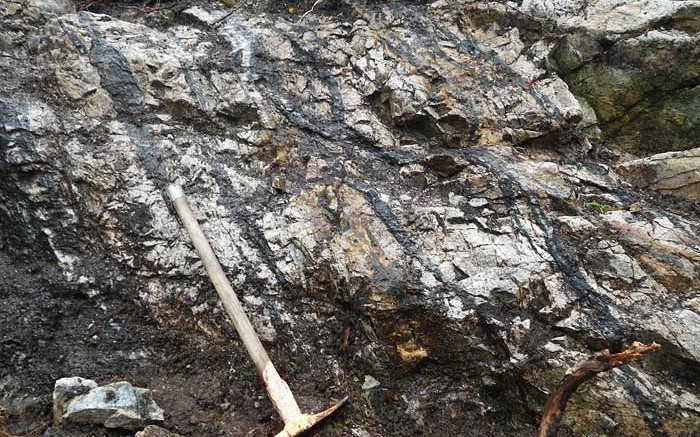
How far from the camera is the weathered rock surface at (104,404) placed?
3.21 m

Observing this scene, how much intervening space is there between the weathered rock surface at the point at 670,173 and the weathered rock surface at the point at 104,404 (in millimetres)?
4250

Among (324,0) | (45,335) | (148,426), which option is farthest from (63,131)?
(324,0)

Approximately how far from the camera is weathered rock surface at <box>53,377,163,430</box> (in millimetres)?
3211

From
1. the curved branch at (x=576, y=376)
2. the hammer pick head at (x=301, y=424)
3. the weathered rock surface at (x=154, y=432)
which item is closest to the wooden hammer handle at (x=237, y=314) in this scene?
the hammer pick head at (x=301, y=424)

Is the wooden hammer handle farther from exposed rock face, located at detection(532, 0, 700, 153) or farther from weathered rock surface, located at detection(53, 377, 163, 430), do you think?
exposed rock face, located at detection(532, 0, 700, 153)

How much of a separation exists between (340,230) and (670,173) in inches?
111

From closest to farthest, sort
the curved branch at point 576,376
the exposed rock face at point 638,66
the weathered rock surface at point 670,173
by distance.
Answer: the curved branch at point 576,376 < the weathered rock surface at point 670,173 < the exposed rock face at point 638,66

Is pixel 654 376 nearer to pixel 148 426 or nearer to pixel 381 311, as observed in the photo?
pixel 381 311

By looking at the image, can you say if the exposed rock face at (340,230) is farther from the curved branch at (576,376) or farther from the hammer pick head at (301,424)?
the curved branch at (576,376)

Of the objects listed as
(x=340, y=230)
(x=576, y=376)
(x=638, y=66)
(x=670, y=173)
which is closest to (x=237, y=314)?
(x=340, y=230)

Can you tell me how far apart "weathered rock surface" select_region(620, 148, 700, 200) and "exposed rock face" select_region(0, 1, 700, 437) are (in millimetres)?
163

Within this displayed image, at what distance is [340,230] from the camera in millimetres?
4078

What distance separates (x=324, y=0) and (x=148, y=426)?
4491mm

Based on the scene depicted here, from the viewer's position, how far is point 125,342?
12.6ft
